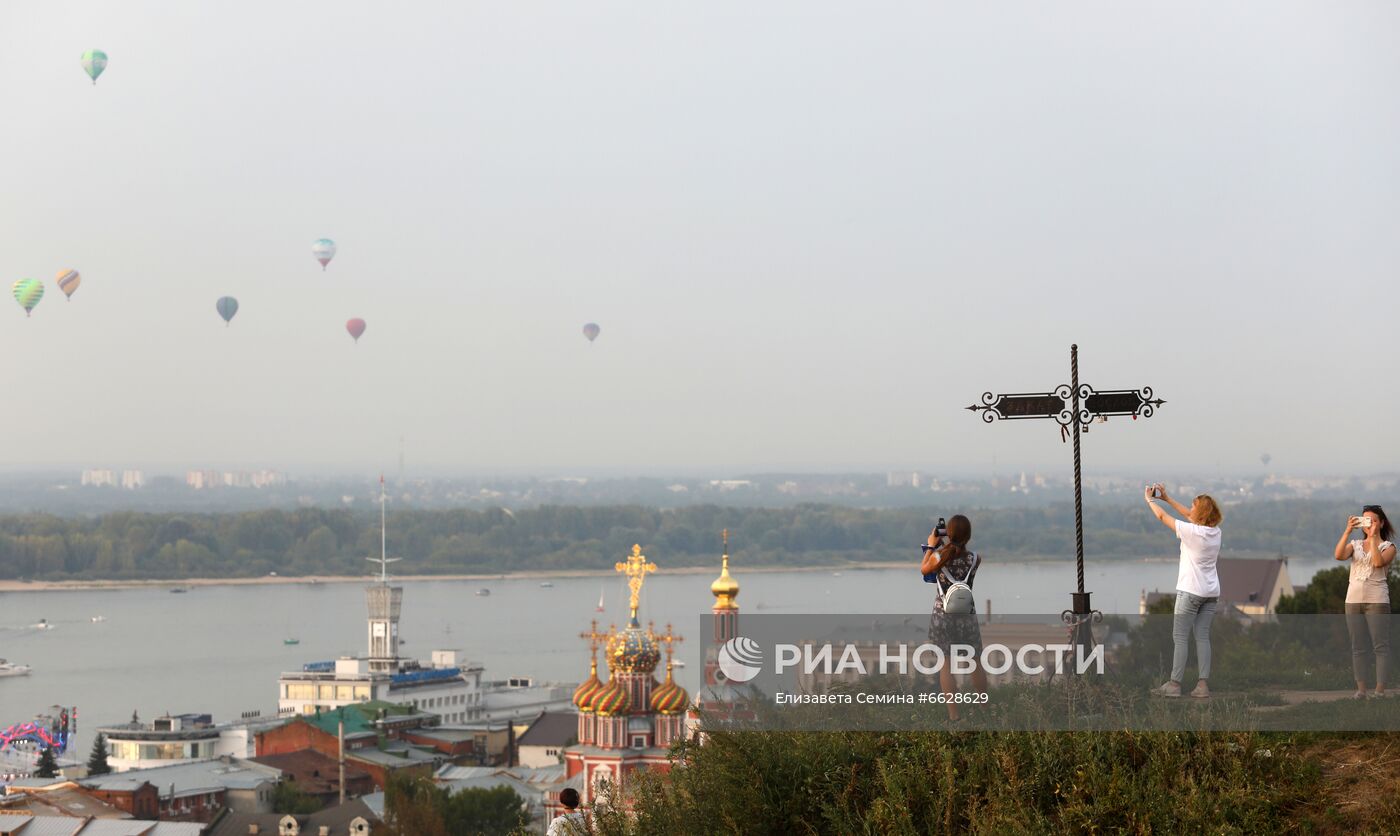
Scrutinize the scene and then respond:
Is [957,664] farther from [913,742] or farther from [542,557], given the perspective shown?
[542,557]

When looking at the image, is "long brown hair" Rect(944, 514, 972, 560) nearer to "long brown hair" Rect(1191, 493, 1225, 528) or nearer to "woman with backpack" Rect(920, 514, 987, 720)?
"woman with backpack" Rect(920, 514, 987, 720)

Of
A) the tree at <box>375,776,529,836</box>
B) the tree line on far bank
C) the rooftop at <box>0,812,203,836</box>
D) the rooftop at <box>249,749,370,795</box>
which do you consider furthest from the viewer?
the tree line on far bank

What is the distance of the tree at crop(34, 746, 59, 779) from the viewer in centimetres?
3728

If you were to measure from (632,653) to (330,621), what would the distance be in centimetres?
7080

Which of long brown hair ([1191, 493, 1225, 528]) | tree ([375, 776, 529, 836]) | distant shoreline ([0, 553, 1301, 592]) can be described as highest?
long brown hair ([1191, 493, 1225, 528])

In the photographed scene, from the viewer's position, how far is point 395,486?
18475 centimetres

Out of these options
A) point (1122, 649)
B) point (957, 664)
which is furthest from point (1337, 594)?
point (957, 664)

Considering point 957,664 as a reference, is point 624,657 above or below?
below

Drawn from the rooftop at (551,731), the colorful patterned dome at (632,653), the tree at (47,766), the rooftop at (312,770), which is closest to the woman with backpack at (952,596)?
the colorful patterned dome at (632,653)

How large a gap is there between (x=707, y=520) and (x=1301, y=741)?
111236 mm

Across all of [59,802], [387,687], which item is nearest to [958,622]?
[59,802]

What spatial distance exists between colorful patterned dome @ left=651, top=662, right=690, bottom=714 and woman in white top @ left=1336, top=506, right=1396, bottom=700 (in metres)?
12.3

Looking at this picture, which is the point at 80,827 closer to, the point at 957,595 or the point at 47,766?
the point at 47,766

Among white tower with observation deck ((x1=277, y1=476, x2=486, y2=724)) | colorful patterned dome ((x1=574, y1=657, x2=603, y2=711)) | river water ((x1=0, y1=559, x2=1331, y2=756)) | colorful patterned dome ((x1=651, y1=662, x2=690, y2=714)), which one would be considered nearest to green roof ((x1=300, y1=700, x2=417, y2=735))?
white tower with observation deck ((x1=277, y1=476, x2=486, y2=724))
